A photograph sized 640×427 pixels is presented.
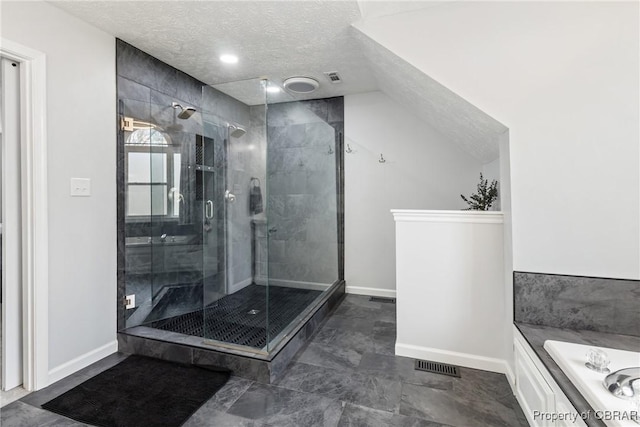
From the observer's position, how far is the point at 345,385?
68.3 inches

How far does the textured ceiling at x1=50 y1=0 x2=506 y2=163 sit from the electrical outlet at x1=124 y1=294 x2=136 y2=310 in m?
1.80

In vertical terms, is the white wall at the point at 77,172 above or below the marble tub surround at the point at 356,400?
above

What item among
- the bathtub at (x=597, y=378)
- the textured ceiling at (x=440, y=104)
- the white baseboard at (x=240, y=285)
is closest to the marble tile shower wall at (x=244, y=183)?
the white baseboard at (x=240, y=285)

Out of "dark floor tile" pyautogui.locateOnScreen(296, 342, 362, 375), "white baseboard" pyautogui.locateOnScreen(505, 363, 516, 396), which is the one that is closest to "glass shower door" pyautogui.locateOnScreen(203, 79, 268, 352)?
"dark floor tile" pyautogui.locateOnScreen(296, 342, 362, 375)

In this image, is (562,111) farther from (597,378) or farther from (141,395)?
(141,395)

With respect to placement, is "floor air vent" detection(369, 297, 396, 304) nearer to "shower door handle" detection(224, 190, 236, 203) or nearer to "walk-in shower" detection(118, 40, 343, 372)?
"walk-in shower" detection(118, 40, 343, 372)

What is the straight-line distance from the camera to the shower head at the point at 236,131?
2350 millimetres

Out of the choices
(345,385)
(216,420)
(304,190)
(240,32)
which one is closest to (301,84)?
(240,32)

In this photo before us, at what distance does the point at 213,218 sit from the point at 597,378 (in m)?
2.52

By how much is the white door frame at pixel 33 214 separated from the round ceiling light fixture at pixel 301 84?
6.31ft

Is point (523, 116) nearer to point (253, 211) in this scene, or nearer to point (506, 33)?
point (506, 33)

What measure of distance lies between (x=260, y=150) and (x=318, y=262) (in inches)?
59.3

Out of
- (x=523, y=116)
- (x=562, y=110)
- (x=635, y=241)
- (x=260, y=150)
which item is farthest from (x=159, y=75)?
(x=635, y=241)

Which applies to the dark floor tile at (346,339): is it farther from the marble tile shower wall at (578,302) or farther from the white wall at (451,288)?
the marble tile shower wall at (578,302)
